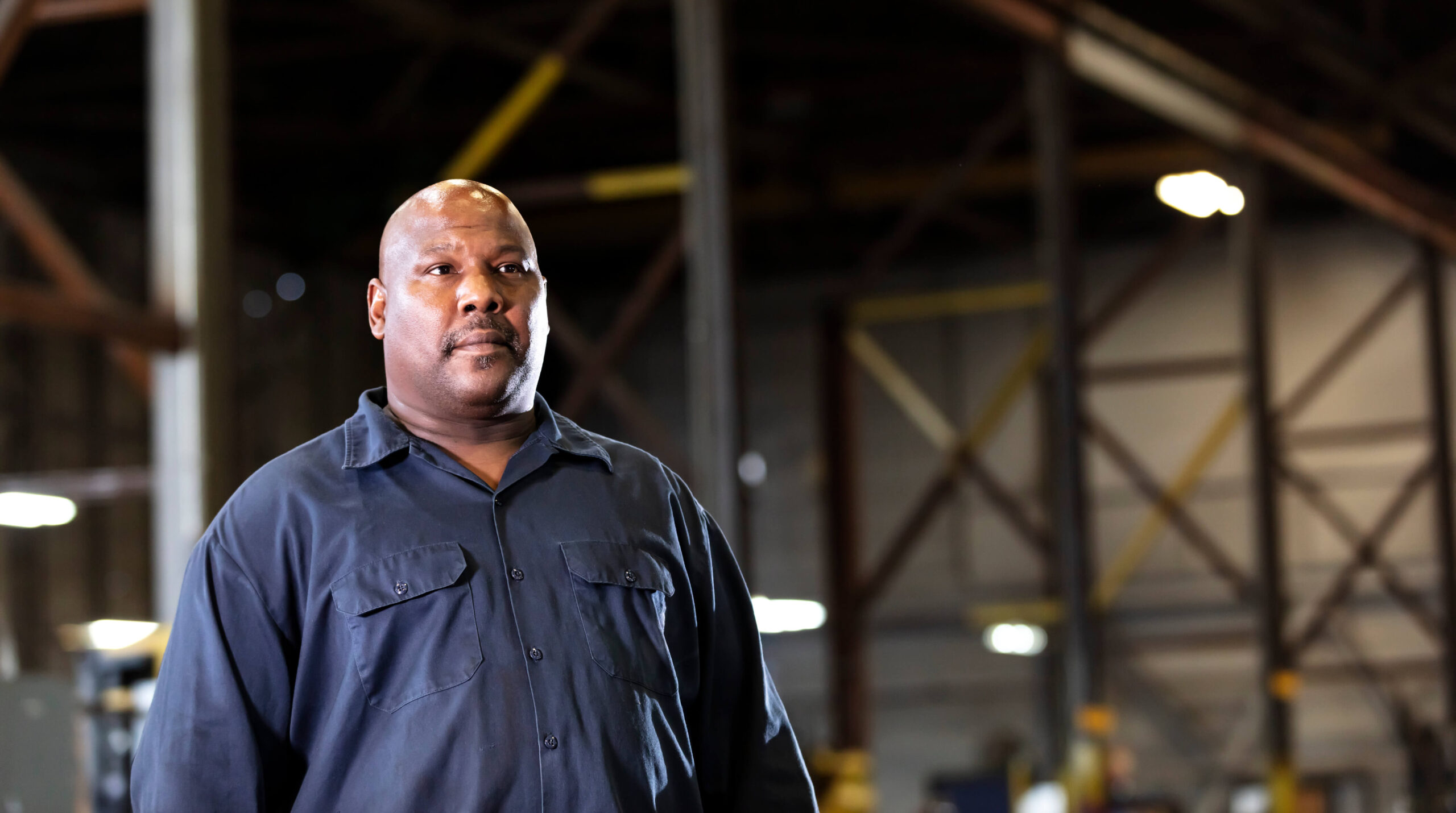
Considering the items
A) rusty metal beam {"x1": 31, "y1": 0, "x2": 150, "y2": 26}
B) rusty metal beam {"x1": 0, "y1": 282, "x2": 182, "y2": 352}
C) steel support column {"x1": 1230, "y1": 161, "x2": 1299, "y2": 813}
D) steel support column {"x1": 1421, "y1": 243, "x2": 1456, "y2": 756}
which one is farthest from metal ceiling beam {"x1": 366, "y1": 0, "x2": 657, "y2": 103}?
steel support column {"x1": 1421, "y1": 243, "x2": 1456, "y2": 756}

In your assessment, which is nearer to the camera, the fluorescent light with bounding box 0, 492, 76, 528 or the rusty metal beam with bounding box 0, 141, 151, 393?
the rusty metal beam with bounding box 0, 141, 151, 393

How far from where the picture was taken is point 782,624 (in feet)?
79.5

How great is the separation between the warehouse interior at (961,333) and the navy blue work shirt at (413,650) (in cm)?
859

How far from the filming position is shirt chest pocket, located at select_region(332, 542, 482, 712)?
2477 mm

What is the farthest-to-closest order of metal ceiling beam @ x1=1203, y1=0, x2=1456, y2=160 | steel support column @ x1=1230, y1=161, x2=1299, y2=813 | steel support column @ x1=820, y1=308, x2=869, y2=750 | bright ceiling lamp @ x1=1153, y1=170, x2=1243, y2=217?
steel support column @ x1=820, y1=308, x2=869, y2=750 → bright ceiling lamp @ x1=1153, y1=170, x2=1243, y2=217 → steel support column @ x1=1230, y1=161, x2=1299, y2=813 → metal ceiling beam @ x1=1203, y1=0, x2=1456, y2=160

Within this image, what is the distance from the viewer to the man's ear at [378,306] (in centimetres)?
272

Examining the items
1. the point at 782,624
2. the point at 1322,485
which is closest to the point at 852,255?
the point at 782,624

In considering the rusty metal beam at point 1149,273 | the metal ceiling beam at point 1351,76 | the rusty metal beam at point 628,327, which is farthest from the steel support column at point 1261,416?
the rusty metal beam at point 628,327

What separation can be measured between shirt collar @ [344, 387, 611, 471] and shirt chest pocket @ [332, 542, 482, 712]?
0.59 ft

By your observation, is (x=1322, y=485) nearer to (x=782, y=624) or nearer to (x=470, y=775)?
(x=782, y=624)

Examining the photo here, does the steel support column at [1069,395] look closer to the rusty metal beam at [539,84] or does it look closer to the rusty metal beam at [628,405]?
the rusty metal beam at [628,405]

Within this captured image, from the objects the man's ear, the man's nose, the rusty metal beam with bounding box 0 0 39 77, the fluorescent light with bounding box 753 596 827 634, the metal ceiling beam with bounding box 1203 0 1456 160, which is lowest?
the man's nose

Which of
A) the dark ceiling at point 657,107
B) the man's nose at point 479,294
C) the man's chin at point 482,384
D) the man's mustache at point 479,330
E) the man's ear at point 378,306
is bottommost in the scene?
the man's chin at point 482,384

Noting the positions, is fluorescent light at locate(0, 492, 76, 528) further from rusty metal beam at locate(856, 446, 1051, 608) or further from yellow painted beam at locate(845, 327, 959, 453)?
yellow painted beam at locate(845, 327, 959, 453)
